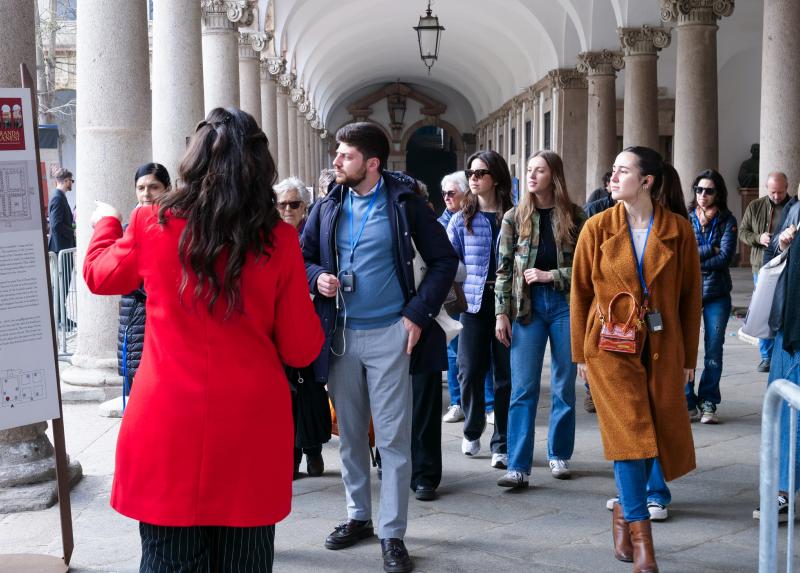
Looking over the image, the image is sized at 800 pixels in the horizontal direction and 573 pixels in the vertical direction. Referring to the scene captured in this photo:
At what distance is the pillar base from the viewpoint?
4832 millimetres

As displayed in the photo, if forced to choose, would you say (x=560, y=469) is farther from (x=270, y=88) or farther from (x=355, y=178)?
(x=270, y=88)

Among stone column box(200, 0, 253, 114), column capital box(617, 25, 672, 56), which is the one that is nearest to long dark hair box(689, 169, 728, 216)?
stone column box(200, 0, 253, 114)

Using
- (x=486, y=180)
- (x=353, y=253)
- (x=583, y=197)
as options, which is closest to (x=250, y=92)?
(x=583, y=197)

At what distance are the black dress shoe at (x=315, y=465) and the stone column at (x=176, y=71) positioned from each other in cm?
441

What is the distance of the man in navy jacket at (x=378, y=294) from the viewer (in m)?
4.17

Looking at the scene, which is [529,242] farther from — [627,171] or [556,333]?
[627,171]

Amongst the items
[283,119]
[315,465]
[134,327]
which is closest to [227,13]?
[315,465]

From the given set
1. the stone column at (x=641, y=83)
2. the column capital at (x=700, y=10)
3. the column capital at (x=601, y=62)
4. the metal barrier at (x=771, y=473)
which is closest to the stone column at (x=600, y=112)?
the column capital at (x=601, y=62)

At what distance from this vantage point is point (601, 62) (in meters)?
19.6

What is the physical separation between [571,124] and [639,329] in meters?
17.9

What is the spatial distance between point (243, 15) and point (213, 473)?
1135cm

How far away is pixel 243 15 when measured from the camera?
43.5ft

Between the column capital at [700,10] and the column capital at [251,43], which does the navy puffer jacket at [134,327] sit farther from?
the column capital at [251,43]

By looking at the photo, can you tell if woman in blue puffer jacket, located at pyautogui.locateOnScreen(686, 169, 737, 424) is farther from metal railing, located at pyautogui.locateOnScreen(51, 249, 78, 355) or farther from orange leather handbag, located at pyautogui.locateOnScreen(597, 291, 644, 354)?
metal railing, located at pyautogui.locateOnScreen(51, 249, 78, 355)
